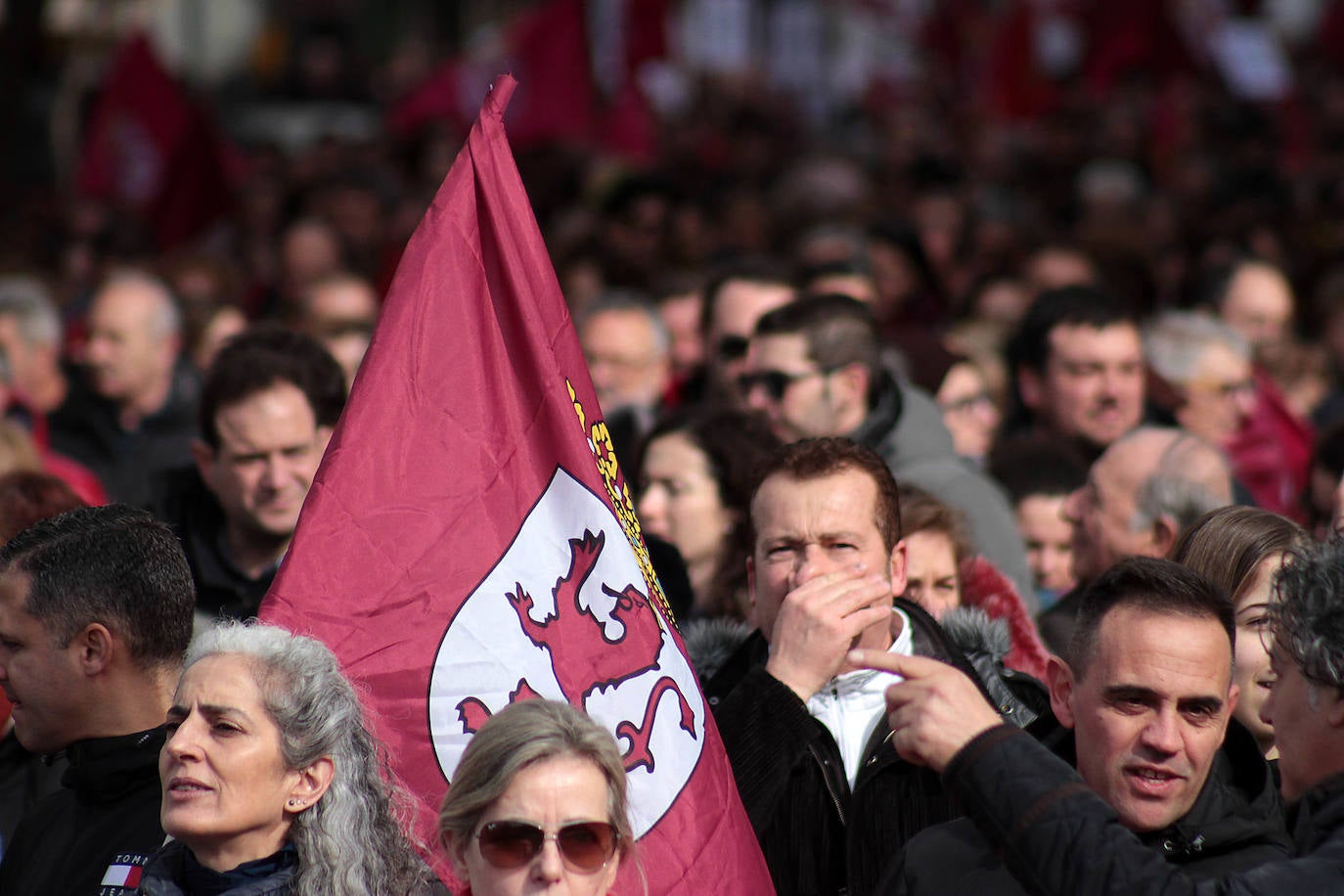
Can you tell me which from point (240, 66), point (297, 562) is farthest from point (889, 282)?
point (240, 66)

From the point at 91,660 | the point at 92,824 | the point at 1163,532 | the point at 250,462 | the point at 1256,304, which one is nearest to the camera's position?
the point at 92,824

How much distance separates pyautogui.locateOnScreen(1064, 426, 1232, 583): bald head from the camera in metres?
5.17

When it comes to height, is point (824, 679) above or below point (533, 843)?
above

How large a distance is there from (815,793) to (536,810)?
1014mm

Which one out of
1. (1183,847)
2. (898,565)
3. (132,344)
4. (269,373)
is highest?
(132,344)

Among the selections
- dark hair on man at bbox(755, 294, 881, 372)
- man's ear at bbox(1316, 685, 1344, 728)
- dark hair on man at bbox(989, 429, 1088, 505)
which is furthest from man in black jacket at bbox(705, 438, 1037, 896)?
dark hair on man at bbox(989, 429, 1088, 505)

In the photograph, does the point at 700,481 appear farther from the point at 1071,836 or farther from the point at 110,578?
the point at 1071,836

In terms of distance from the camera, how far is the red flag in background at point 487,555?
3.60m

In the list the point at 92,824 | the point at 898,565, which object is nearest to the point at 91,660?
the point at 92,824

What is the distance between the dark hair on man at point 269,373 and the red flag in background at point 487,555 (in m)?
1.61

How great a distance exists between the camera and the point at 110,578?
3785 mm

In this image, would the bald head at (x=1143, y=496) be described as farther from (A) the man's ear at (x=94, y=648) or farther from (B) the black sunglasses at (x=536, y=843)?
(A) the man's ear at (x=94, y=648)

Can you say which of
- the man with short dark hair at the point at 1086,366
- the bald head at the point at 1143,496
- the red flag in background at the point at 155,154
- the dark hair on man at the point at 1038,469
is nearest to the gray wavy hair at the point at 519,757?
the bald head at the point at 1143,496

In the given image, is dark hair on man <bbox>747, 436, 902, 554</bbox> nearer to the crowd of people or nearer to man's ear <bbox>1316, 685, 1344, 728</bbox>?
the crowd of people
